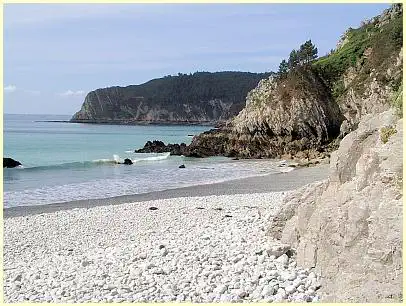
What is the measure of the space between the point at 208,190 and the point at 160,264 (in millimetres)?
17938

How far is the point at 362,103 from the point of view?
61406 millimetres

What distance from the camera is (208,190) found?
2797 cm

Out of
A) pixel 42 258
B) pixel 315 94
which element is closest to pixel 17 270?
pixel 42 258

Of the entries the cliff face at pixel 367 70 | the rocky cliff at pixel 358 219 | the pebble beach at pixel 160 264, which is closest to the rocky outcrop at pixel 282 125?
the cliff face at pixel 367 70

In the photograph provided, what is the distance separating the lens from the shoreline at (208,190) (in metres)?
22.9

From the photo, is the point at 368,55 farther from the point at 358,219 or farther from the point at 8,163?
the point at 358,219

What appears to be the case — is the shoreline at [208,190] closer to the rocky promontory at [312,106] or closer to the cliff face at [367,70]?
the rocky promontory at [312,106]

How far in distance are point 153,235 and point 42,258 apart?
8.74 feet

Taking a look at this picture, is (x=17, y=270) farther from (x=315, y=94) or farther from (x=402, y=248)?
(x=315, y=94)

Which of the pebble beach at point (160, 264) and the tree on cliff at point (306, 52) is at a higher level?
the tree on cliff at point (306, 52)

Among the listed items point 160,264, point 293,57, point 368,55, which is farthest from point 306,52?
point 160,264

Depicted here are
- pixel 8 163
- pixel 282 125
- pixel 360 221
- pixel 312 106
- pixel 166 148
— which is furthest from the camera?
pixel 166 148

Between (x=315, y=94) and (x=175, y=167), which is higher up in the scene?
(x=315, y=94)

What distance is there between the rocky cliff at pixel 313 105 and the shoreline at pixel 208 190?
1634 cm
